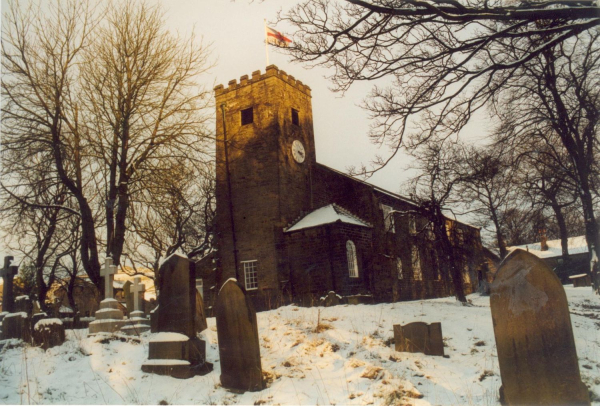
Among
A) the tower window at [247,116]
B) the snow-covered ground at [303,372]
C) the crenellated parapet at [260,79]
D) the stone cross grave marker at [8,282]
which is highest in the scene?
the crenellated parapet at [260,79]

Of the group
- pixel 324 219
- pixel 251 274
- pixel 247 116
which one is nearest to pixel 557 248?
pixel 324 219

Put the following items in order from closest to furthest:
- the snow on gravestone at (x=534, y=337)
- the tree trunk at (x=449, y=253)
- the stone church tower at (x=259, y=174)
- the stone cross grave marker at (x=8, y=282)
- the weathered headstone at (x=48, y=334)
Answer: the snow on gravestone at (x=534, y=337), the weathered headstone at (x=48, y=334), the stone cross grave marker at (x=8, y=282), the tree trunk at (x=449, y=253), the stone church tower at (x=259, y=174)

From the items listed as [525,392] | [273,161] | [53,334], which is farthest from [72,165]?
[525,392]

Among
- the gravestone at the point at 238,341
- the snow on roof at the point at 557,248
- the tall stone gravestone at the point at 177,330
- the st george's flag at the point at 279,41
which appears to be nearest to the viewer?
the gravestone at the point at 238,341

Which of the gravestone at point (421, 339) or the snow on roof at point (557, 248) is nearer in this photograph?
the gravestone at point (421, 339)

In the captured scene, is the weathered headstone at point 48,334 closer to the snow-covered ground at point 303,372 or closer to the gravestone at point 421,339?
the snow-covered ground at point 303,372

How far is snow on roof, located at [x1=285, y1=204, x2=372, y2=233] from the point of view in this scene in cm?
2050

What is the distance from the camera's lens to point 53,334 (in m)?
7.82

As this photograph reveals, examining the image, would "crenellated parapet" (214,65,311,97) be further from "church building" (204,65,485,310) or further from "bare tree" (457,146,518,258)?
"bare tree" (457,146,518,258)

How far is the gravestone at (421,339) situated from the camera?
782 cm

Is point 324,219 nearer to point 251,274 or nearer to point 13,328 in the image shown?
point 251,274

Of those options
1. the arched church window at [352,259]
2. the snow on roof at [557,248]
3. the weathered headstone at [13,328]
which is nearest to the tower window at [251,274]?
the arched church window at [352,259]

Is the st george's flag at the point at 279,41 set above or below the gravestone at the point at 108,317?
above

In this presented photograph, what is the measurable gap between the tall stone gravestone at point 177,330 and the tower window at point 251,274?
14191mm
